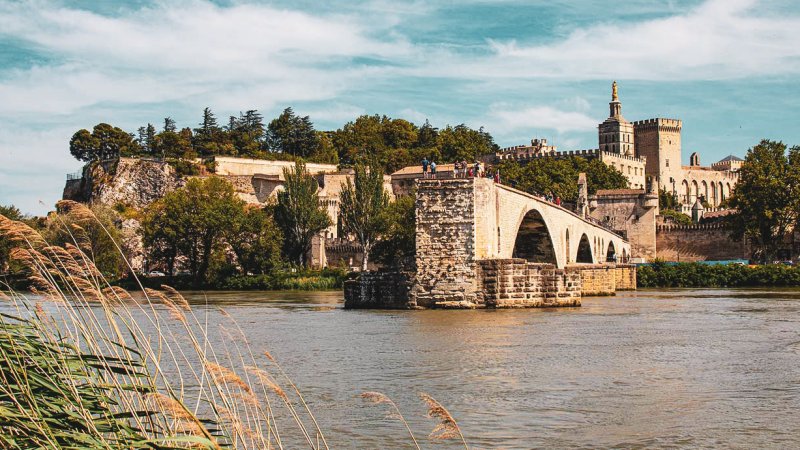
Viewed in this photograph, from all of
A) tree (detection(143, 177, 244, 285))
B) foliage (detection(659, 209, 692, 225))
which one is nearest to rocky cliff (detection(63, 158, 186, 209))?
tree (detection(143, 177, 244, 285))

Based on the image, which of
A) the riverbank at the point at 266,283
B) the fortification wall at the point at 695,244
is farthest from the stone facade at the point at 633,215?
the riverbank at the point at 266,283

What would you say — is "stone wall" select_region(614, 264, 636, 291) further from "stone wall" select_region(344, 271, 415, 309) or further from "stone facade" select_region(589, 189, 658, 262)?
"stone facade" select_region(589, 189, 658, 262)

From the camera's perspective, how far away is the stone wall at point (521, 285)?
2912 cm

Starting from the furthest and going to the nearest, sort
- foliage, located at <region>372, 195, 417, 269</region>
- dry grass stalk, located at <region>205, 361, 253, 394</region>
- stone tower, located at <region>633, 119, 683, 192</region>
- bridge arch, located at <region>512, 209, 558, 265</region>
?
1. stone tower, located at <region>633, 119, 683, 192</region>
2. foliage, located at <region>372, 195, 417, 269</region>
3. bridge arch, located at <region>512, 209, 558, 265</region>
4. dry grass stalk, located at <region>205, 361, 253, 394</region>

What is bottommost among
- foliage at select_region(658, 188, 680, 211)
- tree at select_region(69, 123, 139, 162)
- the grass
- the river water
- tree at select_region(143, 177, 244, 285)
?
the river water

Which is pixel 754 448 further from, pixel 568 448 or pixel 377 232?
pixel 377 232

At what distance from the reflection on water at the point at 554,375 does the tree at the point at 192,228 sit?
32255mm

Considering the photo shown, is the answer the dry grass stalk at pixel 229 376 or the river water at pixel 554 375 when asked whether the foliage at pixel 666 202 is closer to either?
the river water at pixel 554 375

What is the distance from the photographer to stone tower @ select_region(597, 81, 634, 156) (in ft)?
397

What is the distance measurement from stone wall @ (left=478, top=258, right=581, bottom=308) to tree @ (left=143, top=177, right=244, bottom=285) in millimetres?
30986

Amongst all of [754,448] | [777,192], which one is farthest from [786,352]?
[777,192]

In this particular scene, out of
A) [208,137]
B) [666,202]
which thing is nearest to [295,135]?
[208,137]

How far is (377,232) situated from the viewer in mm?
61406

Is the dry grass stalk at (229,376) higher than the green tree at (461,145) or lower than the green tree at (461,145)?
lower
